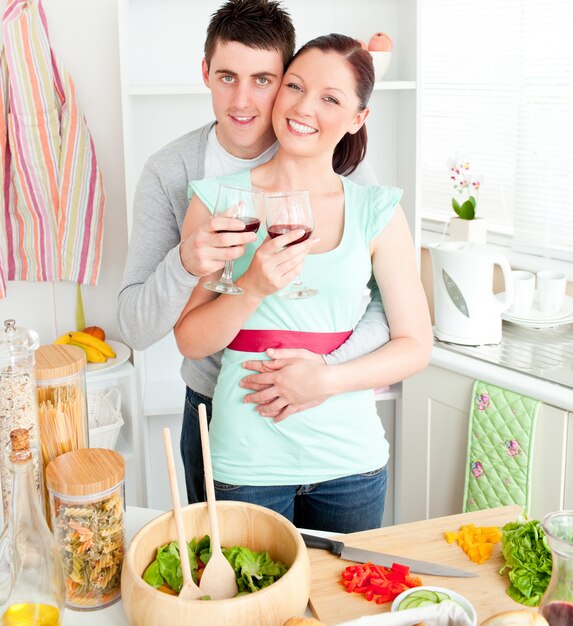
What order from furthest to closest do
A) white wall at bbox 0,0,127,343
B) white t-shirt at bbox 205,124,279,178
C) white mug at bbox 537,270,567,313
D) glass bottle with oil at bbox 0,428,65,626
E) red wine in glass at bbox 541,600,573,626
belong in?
white wall at bbox 0,0,127,343
white mug at bbox 537,270,567,313
white t-shirt at bbox 205,124,279,178
glass bottle with oil at bbox 0,428,65,626
red wine in glass at bbox 541,600,573,626

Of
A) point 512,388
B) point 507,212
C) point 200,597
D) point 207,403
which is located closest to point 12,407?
point 200,597

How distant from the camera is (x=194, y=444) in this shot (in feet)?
5.66

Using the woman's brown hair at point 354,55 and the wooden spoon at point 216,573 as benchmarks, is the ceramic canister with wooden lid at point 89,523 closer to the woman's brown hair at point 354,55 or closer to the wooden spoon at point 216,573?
the wooden spoon at point 216,573

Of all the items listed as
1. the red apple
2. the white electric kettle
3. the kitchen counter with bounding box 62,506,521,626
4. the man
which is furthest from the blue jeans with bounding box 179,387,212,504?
the red apple

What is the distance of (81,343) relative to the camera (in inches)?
100

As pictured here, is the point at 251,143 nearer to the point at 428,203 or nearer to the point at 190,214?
the point at 190,214

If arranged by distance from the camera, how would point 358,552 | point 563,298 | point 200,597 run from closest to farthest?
point 200,597 → point 358,552 → point 563,298

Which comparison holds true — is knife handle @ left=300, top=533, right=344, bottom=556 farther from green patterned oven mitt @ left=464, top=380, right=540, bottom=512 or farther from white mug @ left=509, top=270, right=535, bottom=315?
white mug @ left=509, top=270, right=535, bottom=315

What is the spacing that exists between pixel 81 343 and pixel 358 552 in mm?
1543

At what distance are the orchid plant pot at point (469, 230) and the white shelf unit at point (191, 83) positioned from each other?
0.21 meters

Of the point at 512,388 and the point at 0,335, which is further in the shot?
the point at 512,388

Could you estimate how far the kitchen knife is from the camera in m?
1.16

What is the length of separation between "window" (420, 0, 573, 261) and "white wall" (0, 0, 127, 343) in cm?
94

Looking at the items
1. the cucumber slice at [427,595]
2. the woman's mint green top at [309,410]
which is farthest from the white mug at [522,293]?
the cucumber slice at [427,595]
